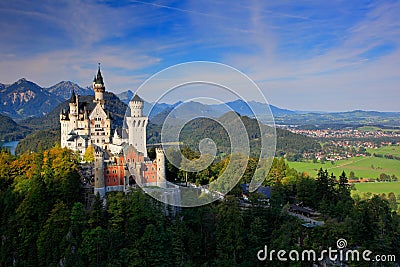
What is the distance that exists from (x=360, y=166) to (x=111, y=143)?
6032cm

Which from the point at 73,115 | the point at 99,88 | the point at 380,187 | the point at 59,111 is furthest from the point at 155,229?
the point at 59,111

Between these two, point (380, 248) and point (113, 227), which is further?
point (113, 227)

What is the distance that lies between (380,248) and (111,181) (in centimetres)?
1974

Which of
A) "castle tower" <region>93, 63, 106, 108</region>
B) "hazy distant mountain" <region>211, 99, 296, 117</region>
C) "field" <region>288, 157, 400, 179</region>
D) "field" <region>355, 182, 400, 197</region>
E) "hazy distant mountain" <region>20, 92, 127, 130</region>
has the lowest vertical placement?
"field" <region>355, 182, 400, 197</region>

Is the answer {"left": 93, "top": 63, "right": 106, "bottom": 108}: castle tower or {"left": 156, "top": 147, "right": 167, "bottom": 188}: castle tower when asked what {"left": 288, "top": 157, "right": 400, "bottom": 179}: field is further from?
{"left": 156, "top": 147, "right": 167, "bottom": 188}: castle tower

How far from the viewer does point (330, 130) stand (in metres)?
142

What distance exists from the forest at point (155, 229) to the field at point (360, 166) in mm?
42706

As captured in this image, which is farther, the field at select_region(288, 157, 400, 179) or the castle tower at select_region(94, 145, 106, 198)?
the field at select_region(288, 157, 400, 179)

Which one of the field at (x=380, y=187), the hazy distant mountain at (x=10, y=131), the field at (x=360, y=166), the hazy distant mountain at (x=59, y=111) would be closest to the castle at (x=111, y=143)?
the hazy distant mountain at (x=59, y=111)

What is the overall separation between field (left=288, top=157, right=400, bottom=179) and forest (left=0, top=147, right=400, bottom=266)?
42706 millimetres

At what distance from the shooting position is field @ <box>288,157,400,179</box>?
7044 cm

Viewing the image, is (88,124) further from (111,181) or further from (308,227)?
(308,227)

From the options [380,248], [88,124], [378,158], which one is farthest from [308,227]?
[378,158]

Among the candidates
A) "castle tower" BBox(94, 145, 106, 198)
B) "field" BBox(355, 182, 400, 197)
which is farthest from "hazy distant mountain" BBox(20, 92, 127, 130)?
"castle tower" BBox(94, 145, 106, 198)
